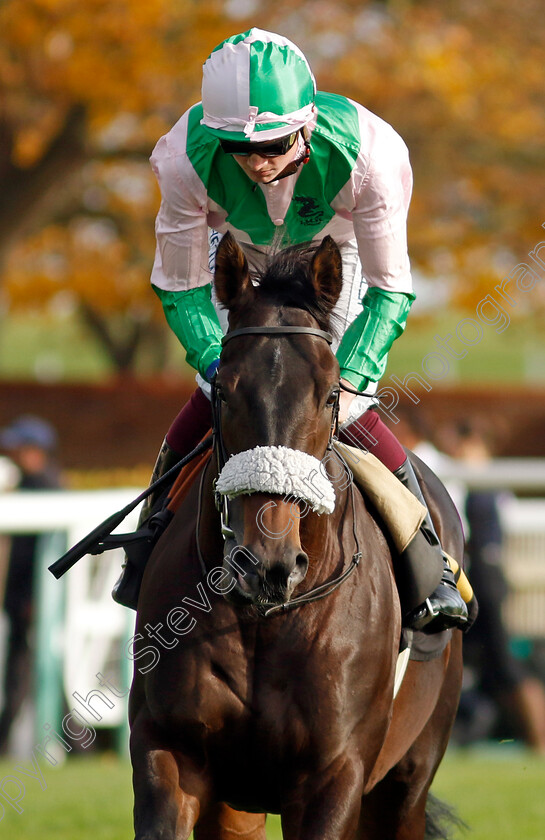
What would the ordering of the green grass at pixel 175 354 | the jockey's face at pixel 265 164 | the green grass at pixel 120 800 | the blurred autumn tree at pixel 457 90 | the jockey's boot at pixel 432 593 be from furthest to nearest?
the green grass at pixel 175 354
the blurred autumn tree at pixel 457 90
the green grass at pixel 120 800
the jockey's boot at pixel 432 593
the jockey's face at pixel 265 164

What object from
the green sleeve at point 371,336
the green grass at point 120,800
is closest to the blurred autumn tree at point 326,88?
the green grass at point 120,800

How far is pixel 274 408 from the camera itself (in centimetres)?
Answer: 305

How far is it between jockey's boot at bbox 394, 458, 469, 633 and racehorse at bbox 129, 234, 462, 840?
0.19 m

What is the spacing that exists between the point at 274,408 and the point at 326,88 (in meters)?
11.7

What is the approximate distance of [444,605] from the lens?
12.9 feet

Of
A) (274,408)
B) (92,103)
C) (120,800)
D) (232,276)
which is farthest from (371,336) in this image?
(92,103)

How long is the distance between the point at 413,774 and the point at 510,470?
514 cm

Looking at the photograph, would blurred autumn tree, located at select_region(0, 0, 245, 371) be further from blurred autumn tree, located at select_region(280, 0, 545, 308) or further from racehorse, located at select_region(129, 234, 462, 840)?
racehorse, located at select_region(129, 234, 462, 840)

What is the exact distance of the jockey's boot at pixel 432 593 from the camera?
12.7ft

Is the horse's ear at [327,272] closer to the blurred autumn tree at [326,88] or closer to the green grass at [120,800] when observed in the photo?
the green grass at [120,800]

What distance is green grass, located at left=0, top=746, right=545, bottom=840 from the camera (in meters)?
6.04

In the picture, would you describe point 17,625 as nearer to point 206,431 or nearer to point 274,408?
point 206,431

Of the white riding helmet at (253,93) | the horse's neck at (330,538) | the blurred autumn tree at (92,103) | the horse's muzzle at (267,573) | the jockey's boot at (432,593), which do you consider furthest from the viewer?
the blurred autumn tree at (92,103)

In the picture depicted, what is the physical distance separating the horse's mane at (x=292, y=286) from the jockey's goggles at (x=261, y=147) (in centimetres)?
31
